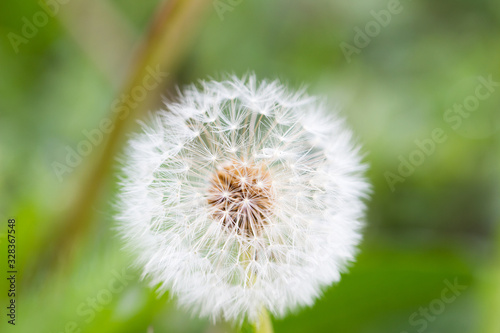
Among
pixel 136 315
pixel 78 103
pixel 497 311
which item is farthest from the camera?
pixel 78 103

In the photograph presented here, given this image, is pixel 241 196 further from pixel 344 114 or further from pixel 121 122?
pixel 344 114

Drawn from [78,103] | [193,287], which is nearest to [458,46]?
[78,103]

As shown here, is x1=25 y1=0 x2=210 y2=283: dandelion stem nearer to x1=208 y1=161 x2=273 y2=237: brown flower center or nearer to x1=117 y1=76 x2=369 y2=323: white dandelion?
x1=117 y1=76 x2=369 y2=323: white dandelion

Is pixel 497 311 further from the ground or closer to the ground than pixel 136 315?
further from the ground

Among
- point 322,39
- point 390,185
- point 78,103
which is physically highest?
point 322,39

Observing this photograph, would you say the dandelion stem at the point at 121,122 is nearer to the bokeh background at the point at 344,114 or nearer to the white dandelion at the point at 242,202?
the bokeh background at the point at 344,114

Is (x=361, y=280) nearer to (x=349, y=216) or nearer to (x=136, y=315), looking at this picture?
(x=349, y=216)


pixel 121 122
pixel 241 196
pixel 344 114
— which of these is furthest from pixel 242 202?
pixel 344 114
